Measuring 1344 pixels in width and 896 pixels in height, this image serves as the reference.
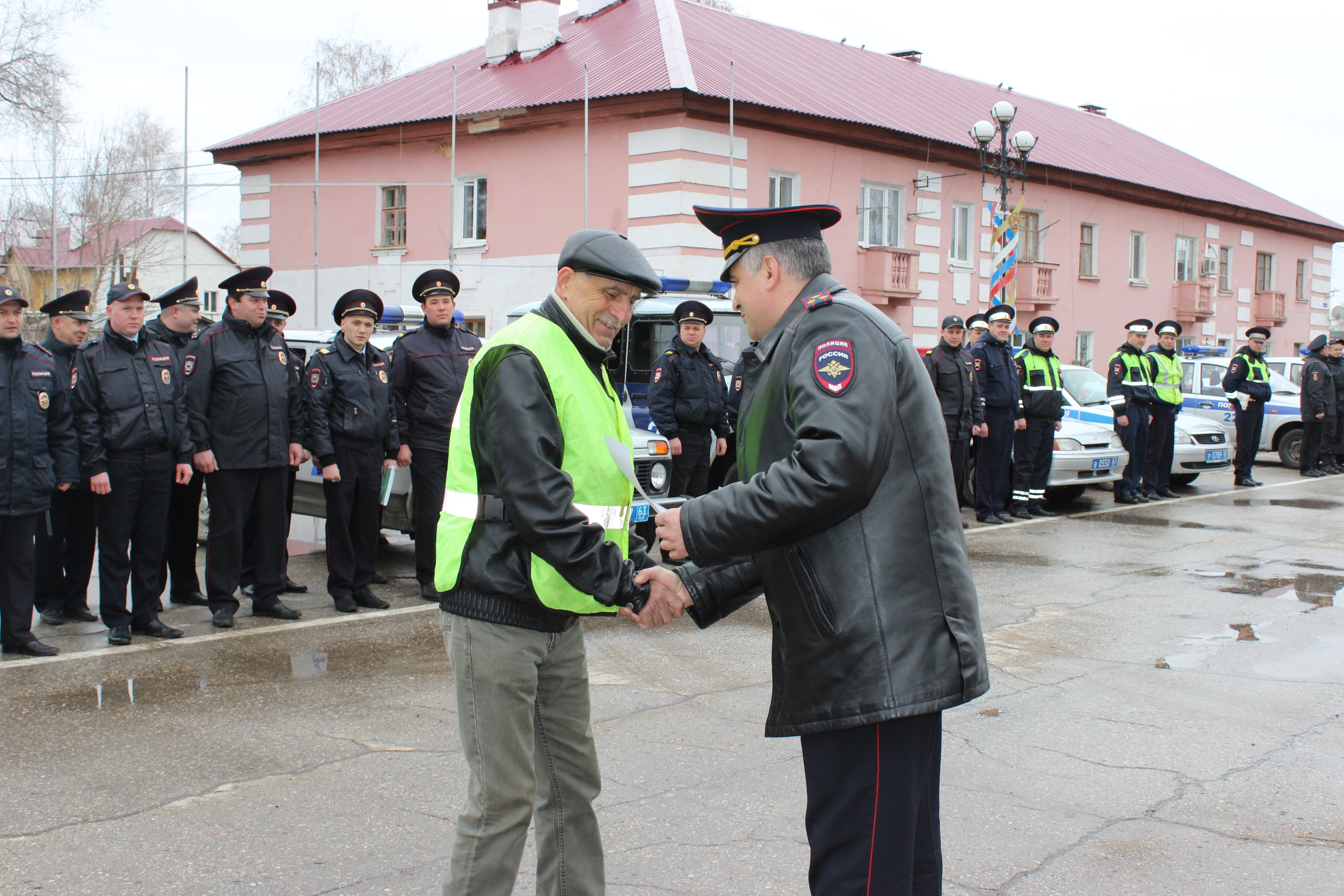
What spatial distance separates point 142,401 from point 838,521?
Answer: 18.9 ft

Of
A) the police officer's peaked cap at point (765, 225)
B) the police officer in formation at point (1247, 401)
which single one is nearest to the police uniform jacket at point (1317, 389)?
the police officer in formation at point (1247, 401)

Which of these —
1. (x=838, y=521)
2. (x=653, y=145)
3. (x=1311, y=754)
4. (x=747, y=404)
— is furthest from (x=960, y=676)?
(x=653, y=145)

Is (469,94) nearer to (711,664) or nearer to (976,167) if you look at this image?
(976,167)

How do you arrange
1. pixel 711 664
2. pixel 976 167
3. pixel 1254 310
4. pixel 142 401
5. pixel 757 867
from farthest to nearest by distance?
1. pixel 1254 310
2. pixel 976 167
3. pixel 142 401
4. pixel 711 664
5. pixel 757 867

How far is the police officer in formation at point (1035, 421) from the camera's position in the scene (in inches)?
515

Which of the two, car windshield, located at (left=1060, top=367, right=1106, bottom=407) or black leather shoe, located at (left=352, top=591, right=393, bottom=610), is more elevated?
car windshield, located at (left=1060, top=367, right=1106, bottom=407)

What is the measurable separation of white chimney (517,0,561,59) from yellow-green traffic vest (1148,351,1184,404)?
641 inches

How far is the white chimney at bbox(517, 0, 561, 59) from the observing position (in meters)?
25.8

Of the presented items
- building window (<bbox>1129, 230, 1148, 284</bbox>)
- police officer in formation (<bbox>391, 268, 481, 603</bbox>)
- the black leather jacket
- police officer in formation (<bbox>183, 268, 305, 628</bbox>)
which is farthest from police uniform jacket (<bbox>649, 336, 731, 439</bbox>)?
building window (<bbox>1129, 230, 1148, 284</bbox>)

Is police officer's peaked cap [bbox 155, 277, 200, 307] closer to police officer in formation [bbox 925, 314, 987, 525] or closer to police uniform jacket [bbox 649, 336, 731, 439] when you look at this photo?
police uniform jacket [bbox 649, 336, 731, 439]

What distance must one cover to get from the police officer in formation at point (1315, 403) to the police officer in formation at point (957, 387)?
8105 millimetres

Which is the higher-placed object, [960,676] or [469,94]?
[469,94]

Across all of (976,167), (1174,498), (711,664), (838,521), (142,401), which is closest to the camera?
(838,521)

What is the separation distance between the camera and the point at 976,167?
2797 cm
